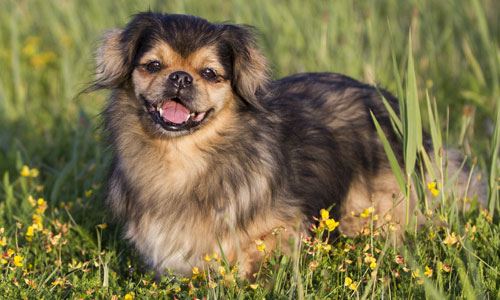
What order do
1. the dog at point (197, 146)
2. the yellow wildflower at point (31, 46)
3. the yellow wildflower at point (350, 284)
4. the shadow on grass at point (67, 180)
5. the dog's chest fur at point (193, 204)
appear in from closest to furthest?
the yellow wildflower at point (350, 284) < the dog at point (197, 146) < the dog's chest fur at point (193, 204) < the shadow on grass at point (67, 180) < the yellow wildflower at point (31, 46)

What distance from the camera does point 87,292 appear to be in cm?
335

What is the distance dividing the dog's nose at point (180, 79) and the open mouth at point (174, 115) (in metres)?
0.12

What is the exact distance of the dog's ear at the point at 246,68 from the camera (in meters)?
3.63

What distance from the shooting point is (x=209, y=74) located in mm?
3576

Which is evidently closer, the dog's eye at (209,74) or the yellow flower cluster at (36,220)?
the dog's eye at (209,74)

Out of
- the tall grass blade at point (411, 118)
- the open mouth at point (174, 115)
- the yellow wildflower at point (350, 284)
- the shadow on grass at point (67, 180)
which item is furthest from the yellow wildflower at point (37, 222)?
the tall grass blade at point (411, 118)

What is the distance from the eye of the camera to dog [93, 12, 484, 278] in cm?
355

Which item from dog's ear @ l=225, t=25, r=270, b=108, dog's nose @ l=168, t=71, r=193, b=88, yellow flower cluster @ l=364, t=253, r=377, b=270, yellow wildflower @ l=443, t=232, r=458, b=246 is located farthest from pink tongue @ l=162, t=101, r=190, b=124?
yellow wildflower @ l=443, t=232, r=458, b=246

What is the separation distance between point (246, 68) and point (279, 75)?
8.54ft

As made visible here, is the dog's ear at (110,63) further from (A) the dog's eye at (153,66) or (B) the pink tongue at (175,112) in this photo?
(B) the pink tongue at (175,112)

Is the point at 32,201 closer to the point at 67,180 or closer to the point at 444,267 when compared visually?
the point at 67,180

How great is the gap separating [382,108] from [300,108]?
51cm

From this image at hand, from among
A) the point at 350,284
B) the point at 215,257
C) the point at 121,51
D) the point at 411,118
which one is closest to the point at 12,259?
the point at 215,257

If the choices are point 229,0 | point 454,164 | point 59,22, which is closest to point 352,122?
point 454,164
